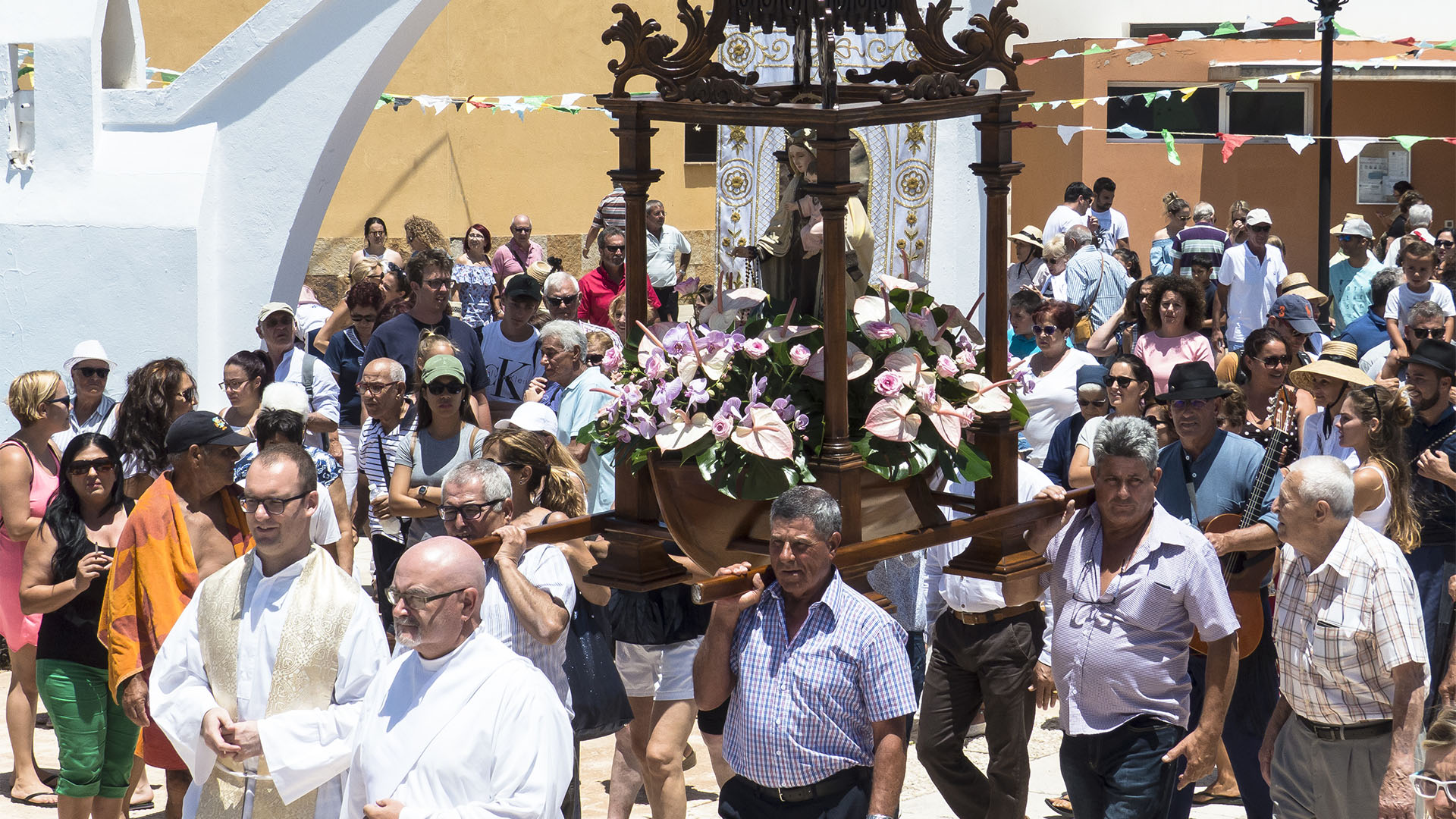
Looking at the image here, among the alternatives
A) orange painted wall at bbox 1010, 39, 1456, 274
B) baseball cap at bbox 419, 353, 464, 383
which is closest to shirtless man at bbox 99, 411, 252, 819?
baseball cap at bbox 419, 353, 464, 383

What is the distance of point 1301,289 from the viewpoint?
38.6 feet

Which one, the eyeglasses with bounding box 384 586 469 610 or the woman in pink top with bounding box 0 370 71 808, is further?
the woman in pink top with bounding box 0 370 71 808

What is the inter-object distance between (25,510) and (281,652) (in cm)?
273

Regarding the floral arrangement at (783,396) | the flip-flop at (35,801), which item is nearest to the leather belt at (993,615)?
the floral arrangement at (783,396)

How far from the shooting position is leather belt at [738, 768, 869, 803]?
4836 millimetres

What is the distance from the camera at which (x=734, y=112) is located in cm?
465

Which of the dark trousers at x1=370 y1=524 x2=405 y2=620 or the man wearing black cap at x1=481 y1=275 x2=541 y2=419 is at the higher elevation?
the man wearing black cap at x1=481 y1=275 x2=541 y2=419

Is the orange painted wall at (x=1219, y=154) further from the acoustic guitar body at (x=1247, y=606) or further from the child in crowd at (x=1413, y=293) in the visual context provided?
the acoustic guitar body at (x=1247, y=606)

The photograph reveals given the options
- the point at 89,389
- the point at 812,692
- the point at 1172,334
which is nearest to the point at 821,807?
the point at 812,692

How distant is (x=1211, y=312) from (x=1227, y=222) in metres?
9.33

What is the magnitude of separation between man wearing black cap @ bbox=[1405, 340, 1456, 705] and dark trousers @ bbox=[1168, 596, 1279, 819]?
99 cm

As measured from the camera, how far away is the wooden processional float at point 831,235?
459 centimetres

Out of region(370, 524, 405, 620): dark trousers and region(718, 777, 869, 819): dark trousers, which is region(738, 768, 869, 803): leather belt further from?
region(370, 524, 405, 620): dark trousers

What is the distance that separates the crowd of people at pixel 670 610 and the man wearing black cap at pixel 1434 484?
0.05 ft
